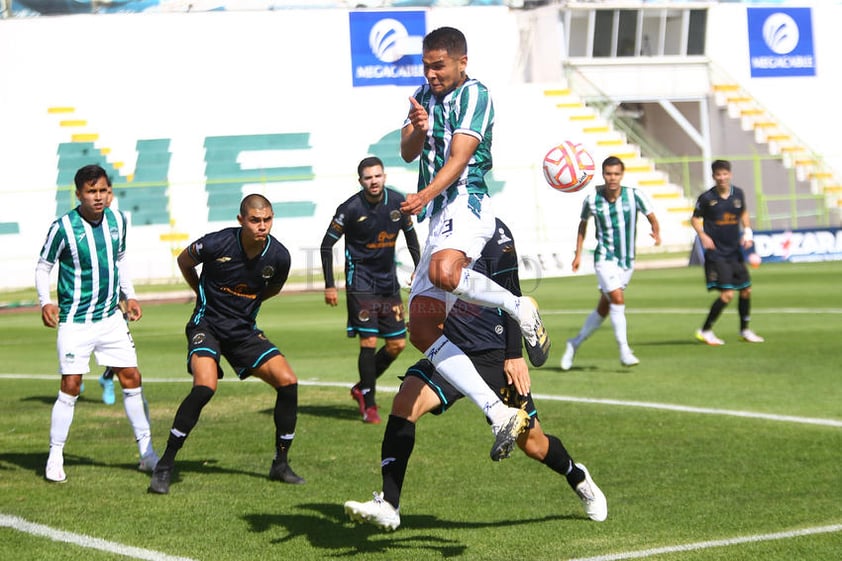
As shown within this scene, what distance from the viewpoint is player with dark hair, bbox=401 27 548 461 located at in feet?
22.0

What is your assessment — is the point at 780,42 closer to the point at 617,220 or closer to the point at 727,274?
the point at 727,274

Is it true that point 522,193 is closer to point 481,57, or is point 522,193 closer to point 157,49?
point 481,57

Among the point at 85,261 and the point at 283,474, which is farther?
the point at 85,261

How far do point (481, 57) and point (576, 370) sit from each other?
31597 mm

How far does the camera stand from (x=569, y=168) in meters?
8.52

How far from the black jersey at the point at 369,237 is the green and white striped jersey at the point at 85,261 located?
2.83 m

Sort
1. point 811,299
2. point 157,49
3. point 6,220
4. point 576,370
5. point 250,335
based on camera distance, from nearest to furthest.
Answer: point 250,335
point 576,370
point 811,299
point 6,220
point 157,49

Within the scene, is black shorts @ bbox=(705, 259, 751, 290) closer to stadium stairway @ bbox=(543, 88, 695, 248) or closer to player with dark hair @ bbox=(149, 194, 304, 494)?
player with dark hair @ bbox=(149, 194, 304, 494)

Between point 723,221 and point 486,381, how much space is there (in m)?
11.0

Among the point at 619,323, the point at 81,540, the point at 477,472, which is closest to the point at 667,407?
the point at 477,472

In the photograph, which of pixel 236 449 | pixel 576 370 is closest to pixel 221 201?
pixel 576 370

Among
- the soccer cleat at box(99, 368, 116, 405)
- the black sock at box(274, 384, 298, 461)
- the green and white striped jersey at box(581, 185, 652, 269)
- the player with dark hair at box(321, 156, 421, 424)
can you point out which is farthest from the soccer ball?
the soccer cleat at box(99, 368, 116, 405)

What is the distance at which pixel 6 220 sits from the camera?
1495 inches

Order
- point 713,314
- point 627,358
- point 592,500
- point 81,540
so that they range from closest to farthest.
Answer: point 81,540 → point 592,500 → point 627,358 → point 713,314
